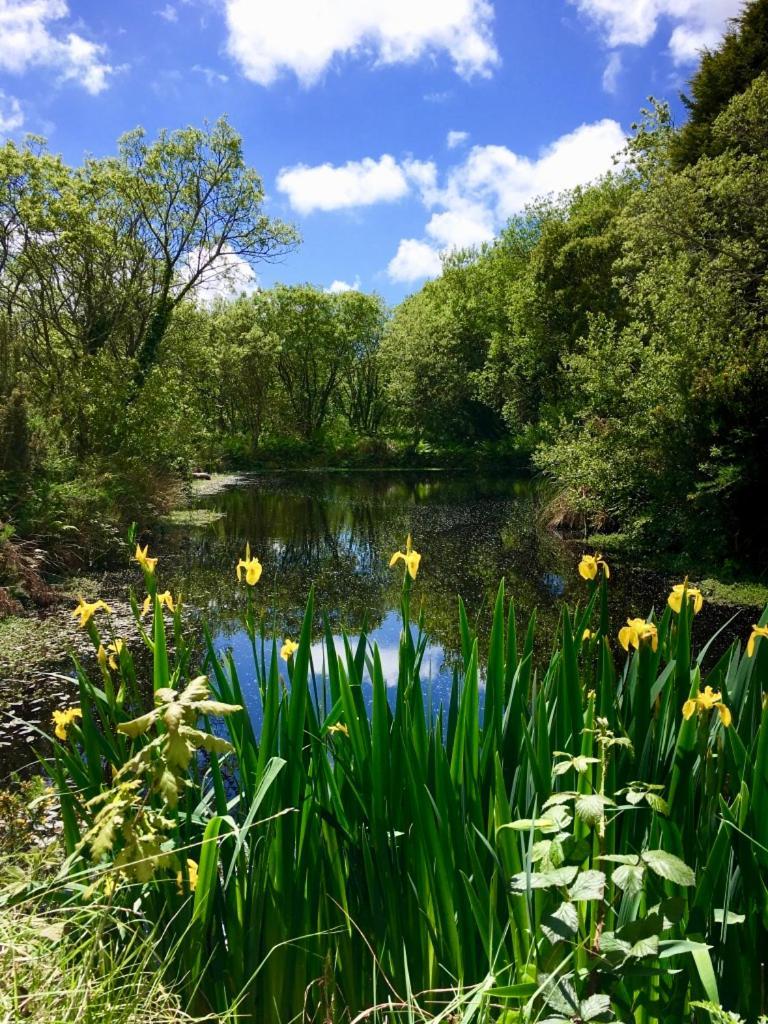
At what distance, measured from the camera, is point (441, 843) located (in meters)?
1.47

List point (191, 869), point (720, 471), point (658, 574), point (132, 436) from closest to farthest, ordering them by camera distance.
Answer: point (191, 869) < point (720, 471) < point (658, 574) < point (132, 436)

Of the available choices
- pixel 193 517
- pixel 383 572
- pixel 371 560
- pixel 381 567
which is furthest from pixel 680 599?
pixel 193 517

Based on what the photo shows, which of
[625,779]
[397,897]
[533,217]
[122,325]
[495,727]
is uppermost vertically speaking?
[533,217]

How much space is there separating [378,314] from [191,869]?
3954 cm

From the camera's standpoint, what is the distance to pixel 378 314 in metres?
39.2

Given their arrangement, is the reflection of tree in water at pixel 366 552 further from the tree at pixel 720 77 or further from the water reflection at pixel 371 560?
the tree at pixel 720 77

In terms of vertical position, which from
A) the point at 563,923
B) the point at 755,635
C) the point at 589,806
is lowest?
the point at 563,923

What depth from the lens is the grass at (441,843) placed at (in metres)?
1.37

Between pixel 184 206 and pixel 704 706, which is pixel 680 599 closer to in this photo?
pixel 704 706

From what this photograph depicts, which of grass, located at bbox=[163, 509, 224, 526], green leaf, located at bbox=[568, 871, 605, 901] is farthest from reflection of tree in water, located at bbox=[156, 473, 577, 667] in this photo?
green leaf, located at bbox=[568, 871, 605, 901]

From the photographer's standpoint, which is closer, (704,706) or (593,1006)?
(593,1006)

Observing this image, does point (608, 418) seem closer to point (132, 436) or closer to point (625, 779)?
point (132, 436)

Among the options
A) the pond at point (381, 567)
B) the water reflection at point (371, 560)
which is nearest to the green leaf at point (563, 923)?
the pond at point (381, 567)

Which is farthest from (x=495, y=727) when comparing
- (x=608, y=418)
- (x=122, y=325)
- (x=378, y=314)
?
(x=378, y=314)
